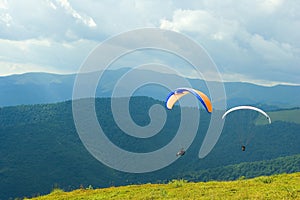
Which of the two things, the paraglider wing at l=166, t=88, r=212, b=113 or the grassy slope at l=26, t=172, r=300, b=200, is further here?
the paraglider wing at l=166, t=88, r=212, b=113

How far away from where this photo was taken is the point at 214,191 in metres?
20.6

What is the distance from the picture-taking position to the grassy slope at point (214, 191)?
1884cm

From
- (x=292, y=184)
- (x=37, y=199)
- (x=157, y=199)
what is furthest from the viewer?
(x=37, y=199)

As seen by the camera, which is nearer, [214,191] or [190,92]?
[214,191]

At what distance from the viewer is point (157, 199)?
772 inches

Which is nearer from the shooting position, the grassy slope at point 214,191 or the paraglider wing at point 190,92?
the grassy slope at point 214,191

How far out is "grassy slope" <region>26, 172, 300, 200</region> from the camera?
1884 centimetres

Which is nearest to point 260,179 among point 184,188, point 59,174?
point 184,188

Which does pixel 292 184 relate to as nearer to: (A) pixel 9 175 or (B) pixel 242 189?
(B) pixel 242 189

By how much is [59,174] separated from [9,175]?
27678mm

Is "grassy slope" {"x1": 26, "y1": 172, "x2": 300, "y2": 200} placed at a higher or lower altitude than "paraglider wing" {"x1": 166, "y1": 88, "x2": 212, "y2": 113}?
lower

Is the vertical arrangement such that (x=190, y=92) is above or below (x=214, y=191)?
above

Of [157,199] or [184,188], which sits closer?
[157,199]

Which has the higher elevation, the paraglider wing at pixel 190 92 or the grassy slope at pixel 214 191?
the paraglider wing at pixel 190 92
